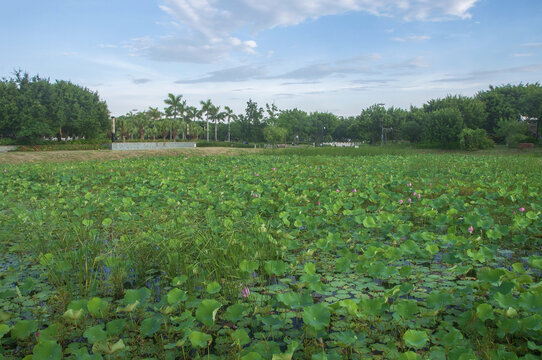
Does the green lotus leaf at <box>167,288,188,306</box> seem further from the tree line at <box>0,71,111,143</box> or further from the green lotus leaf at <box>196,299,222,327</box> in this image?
the tree line at <box>0,71,111,143</box>

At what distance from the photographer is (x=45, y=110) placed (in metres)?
32.8

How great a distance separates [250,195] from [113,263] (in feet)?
13.3

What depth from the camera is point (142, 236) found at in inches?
140

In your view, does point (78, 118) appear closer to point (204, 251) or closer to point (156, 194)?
point (156, 194)

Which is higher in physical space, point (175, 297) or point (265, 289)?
point (175, 297)

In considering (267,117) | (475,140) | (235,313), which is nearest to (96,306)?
(235,313)

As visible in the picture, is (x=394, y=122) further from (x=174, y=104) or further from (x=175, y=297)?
(x=175, y=297)

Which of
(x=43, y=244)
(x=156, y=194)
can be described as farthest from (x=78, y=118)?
(x=43, y=244)

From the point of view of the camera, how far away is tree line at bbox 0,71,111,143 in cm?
3166

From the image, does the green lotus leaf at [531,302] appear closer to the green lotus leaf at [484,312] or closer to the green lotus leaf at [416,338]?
the green lotus leaf at [484,312]

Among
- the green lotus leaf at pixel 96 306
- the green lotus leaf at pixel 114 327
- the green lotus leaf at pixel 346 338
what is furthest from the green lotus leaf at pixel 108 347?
the green lotus leaf at pixel 346 338

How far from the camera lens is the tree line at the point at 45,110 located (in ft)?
104

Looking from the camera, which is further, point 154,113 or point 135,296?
point 154,113

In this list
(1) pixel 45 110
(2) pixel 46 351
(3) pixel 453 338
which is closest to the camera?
(2) pixel 46 351
